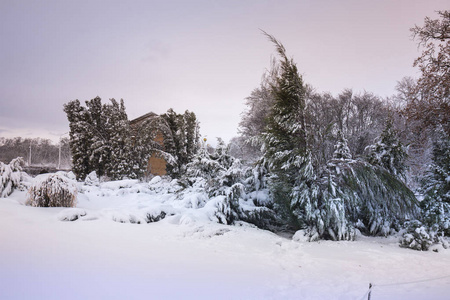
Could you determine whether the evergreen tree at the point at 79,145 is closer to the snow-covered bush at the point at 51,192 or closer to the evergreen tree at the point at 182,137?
the evergreen tree at the point at 182,137

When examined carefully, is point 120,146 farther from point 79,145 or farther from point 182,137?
point 182,137

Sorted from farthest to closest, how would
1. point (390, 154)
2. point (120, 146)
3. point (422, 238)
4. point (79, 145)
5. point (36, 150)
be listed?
1. point (36, 150)
2. point (79, 145)
3. point (120, 146)
4. point (390, 154)
5. point (422, 238)

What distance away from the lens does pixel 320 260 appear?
160 inches

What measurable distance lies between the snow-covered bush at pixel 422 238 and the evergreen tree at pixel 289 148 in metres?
2.02

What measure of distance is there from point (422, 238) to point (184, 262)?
4785 mm

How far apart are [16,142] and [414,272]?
102 metres

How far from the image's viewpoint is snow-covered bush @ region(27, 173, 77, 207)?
20.5 feet

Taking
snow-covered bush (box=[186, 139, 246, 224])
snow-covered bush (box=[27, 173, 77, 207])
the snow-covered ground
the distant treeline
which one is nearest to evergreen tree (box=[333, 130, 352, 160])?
the snow-covered ground

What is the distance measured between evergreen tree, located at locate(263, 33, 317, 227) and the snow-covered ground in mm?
1156

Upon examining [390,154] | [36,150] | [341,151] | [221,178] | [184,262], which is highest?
[36,150]

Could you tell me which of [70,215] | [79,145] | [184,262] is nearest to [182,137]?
[79,145]

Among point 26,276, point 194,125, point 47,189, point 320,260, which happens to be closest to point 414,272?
point 320,260

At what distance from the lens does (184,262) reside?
3.58 meters

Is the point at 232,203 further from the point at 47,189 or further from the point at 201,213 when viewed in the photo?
the point at 47,189
